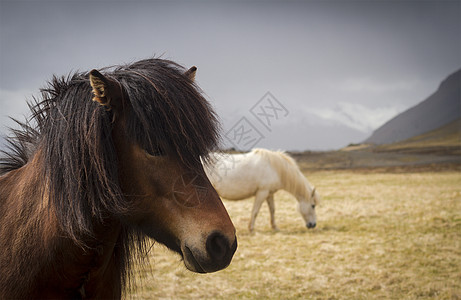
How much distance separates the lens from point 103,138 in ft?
4.23

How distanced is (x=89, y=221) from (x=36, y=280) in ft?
1.23

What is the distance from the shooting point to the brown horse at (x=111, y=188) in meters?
1.28

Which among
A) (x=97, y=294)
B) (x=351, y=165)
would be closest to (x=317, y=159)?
(x=351, y=165)

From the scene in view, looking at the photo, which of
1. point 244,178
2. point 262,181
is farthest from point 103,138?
point 262,181

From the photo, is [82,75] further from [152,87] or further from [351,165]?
[351,165]

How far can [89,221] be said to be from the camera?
4.34 feet

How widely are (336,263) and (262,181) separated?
3.19 meters

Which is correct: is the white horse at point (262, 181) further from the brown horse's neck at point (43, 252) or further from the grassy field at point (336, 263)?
the brown horse's neck at point (43, 252)

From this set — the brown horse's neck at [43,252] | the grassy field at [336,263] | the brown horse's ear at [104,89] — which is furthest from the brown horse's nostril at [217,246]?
the grassy field at [336,263]

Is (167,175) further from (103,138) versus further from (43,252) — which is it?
(43,252)

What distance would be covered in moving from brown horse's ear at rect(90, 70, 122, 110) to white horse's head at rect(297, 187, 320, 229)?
24.4 ft

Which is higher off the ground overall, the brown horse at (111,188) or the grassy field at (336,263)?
the brown horse at (111,188)

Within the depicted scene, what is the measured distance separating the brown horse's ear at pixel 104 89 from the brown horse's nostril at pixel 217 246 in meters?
0.70

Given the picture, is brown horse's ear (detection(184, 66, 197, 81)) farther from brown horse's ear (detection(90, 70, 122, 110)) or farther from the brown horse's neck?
the brown horse's neck
